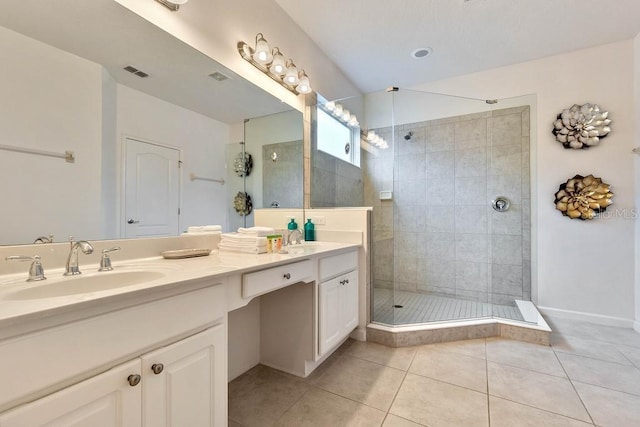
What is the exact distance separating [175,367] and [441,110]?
334cm

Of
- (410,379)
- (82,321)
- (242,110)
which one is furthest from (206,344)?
(242,110)

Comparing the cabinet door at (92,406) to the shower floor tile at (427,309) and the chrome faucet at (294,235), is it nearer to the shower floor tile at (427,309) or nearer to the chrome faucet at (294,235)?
the chrome faucet at (294,235)

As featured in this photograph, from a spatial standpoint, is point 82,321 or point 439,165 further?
point 439,165

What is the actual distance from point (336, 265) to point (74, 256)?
1321 mm

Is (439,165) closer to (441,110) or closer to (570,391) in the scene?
(441,110)

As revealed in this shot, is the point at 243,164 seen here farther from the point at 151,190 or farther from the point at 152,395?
the point at 152,395

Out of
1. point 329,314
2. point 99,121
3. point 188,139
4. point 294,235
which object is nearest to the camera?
point 99,121

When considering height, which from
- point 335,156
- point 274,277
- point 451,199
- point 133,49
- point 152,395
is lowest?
point 152,395

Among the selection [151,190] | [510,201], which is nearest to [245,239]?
[151,190]

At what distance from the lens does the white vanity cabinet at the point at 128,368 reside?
59 centimetres

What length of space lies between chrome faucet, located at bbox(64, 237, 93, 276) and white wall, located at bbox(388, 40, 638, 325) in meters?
3.49

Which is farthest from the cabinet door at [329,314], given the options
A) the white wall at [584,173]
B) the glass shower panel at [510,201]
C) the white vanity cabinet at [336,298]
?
the white wall at [584,173]

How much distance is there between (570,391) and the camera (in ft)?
5.08

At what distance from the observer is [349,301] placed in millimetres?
2002
